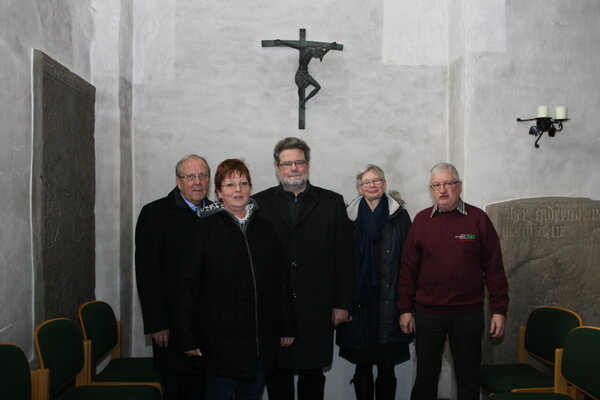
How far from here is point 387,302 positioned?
2.86m

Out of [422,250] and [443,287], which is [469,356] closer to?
[443,287]

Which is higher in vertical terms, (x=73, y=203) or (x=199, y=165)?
(x=199, y=165)

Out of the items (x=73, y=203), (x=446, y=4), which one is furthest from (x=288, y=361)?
(x=446, y=4)

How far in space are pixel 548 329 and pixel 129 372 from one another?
2.29m

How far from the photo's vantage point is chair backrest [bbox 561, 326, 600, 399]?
2.33 meters

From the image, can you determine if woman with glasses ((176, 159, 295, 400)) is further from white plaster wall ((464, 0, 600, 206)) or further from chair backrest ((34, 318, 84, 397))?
white plaster wall ((464, 0, 600, 206))

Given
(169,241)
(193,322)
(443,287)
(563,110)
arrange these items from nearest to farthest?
(193,322), (169,241), (443,287), (563,110)

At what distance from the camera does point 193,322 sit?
209 centimetres

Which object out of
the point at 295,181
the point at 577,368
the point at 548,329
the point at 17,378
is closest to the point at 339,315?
the point at 295,181

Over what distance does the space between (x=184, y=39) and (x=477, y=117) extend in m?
2.06

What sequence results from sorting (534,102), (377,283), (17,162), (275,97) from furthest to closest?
(275,97) → (534,102) → (377,283) → (17,162)

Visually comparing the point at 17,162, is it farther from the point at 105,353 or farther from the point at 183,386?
the point at 183,386

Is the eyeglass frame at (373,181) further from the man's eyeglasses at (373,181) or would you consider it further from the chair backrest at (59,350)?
the chair backrest at (59,350)

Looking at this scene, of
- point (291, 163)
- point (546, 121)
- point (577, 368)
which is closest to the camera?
point (577, 368)
